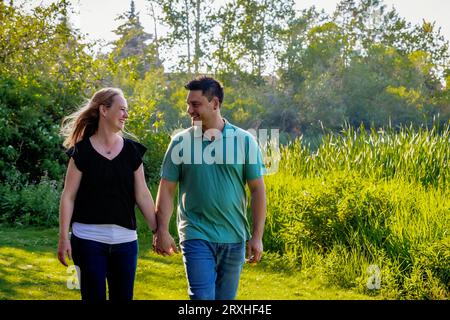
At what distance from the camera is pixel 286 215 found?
27.6 feet

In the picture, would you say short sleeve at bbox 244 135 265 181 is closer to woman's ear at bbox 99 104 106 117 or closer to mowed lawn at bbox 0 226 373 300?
woman's ear at bbox 99 104 106 117

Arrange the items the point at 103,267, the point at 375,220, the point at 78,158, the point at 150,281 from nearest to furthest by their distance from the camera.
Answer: the point at 103,267 < the point at 78,158 < the point at 150,281 < the point at 375,220

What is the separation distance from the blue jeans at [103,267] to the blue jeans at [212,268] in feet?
1.00

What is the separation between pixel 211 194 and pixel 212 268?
389 mm

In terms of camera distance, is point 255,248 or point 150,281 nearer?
point 255,248

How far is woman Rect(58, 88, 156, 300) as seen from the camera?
3.61 meters

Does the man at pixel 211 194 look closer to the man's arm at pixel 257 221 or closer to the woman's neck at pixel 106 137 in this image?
the man's arm at pixel 257 221

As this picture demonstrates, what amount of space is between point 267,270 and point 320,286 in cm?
91

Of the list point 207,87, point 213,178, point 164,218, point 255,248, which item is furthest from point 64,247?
point 207,87

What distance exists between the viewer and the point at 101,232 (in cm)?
362

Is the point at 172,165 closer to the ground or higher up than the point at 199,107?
closer to the ground

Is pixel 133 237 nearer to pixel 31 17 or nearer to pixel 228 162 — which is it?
pixel 228 162

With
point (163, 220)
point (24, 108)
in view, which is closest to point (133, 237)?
point (163, 220)

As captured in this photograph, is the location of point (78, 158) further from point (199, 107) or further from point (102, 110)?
point (199, 107)
